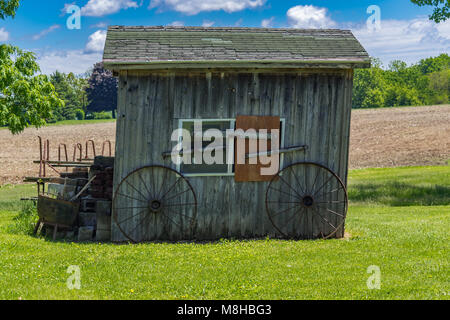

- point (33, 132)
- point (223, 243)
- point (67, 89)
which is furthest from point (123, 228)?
point (67, 89)

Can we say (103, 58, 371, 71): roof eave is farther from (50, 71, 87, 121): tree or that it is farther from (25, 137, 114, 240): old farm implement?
(50, 71, 87, 121): tree

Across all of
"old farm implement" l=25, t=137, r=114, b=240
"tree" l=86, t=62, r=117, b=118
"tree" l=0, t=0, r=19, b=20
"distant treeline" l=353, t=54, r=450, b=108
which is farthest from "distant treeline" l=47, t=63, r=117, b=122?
"old farm implement" l=25, t=137, r=114, b=240

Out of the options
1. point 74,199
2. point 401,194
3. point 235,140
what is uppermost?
point 235,140

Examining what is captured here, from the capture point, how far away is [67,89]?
75000 mm

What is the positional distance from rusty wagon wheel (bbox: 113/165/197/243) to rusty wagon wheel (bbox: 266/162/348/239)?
1767mm

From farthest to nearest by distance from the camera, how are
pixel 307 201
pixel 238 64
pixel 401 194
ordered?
pixel 401 194
pixel 307 201
pixel 238 64

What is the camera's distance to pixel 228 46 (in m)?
11.0

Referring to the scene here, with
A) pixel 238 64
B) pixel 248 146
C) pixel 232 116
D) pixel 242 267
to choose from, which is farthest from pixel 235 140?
pixel 242 267

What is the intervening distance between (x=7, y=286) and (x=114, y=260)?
205cm

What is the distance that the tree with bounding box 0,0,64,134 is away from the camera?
15086 mm

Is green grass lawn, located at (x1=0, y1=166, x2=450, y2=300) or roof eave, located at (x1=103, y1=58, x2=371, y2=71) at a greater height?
roof eave, located at (x1=103, y1=58, x2=371, y2=71)

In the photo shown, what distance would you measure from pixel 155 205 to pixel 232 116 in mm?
2463

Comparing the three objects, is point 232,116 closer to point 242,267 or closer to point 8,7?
point 242,267

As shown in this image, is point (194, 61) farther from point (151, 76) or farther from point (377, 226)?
point (377, 226)
